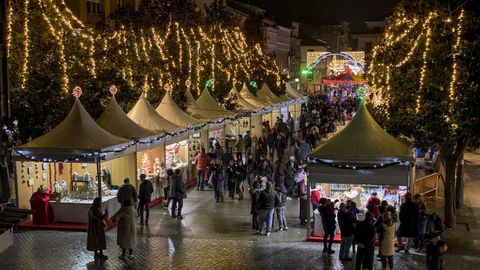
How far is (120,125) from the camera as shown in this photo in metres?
18.4

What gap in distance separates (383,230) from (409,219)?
61.0 inches

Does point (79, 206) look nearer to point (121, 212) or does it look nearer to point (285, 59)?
point (121, 212)

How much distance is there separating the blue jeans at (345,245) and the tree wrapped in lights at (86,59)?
10.5m

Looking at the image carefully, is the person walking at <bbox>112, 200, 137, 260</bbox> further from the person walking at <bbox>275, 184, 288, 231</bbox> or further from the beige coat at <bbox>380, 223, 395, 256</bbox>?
the beige coat at <bbox>380, 223, 395, 256</bbox>

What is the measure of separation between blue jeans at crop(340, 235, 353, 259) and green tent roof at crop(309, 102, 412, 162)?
6.07 feet

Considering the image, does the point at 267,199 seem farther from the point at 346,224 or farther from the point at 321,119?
the point at 321,119

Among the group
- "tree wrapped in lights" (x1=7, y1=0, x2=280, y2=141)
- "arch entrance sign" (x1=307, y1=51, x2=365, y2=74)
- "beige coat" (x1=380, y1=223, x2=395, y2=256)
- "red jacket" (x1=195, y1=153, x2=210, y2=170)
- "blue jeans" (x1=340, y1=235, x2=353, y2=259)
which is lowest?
"blue jeans" (x1=340, y1=235, x2=353, y2=259)

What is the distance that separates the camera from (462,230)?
1578cm

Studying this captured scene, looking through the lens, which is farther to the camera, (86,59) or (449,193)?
(86,59)

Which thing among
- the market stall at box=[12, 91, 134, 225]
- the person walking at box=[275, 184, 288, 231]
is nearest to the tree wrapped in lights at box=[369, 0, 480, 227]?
the person walking at box=[275, 184, 288, 231]

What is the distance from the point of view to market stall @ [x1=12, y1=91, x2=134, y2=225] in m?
15.8

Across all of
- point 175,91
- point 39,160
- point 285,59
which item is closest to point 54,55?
point 39,160

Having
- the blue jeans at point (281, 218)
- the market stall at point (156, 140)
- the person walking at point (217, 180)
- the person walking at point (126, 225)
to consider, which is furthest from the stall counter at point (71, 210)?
the blue jeans at point (281, 218)

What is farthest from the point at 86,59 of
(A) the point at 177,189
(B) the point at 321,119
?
(B) the point at 321,119
